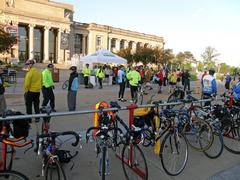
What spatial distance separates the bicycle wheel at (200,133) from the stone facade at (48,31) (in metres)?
60.2

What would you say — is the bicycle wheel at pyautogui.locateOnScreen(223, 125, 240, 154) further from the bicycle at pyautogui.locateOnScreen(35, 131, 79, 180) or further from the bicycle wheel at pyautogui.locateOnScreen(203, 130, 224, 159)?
the bicycle at pyautogui.locateOnScreen(35, 131, 79, 180)

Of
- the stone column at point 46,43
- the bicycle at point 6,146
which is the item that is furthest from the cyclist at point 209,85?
the stone column at point 46,43

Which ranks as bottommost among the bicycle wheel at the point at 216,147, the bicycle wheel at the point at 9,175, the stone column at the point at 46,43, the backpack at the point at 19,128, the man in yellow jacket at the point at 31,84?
the bicycle wheel at the point at 216,147

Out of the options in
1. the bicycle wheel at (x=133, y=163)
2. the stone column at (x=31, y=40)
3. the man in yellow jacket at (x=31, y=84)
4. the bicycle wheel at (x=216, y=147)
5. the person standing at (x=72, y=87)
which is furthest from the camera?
the stone column at (x=31, y=40)

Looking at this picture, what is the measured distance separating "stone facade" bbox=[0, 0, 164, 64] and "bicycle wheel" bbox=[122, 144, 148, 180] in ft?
200

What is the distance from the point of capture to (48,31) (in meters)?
74.1

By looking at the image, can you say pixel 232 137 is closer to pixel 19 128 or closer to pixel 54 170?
pixel 54 170

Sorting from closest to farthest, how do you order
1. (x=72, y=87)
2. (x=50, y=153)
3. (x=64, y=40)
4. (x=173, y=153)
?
(x=50, y=153) < (x=173, y=153) < (x=72, y=87) < (x=64, y=40)

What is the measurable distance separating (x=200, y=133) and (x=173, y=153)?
1218 mm

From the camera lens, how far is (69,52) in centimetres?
8031

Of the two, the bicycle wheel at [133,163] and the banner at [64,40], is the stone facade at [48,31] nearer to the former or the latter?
the banner at [64,40]

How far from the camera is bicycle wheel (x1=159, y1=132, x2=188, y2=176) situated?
5.27 meters

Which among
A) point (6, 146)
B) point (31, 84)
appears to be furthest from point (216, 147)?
point (31, 84)

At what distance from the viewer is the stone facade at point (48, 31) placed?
67.2 m
